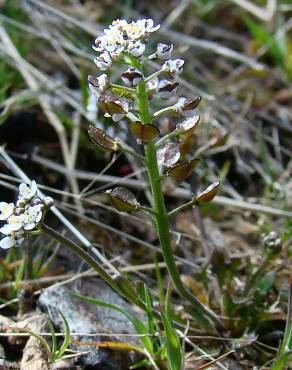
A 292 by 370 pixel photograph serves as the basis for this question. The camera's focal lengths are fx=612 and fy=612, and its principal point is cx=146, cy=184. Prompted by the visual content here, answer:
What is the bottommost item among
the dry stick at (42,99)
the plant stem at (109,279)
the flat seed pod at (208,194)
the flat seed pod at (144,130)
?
the plant stem at (109,279)

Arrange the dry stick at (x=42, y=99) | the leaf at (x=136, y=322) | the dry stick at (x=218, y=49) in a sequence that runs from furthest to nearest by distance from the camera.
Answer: the dry stick at (x=218, y=49) → the dry stick at (x=42, y=99) → the leaf at (x=136, y=322)

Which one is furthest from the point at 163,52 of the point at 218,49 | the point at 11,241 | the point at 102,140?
the point at 218,49

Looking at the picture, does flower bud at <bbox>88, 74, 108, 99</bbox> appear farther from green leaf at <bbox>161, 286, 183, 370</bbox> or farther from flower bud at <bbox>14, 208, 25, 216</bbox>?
green leaf at <bbox>161, 286, 183, 370</bbox>

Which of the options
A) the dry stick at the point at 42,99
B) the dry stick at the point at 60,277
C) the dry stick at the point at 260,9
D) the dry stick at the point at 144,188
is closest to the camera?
the dry stick at the point at 60,277

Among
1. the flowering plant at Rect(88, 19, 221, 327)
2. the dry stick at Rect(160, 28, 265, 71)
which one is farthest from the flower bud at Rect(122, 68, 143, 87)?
the dry stick at Rect(160, 28, 265, 71)

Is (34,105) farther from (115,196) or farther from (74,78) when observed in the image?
(115,196)

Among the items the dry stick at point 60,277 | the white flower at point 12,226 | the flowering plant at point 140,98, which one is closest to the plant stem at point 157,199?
the flowering plant at point 140,98

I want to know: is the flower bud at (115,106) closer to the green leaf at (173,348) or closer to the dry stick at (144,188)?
the green leaf at (173,348)
